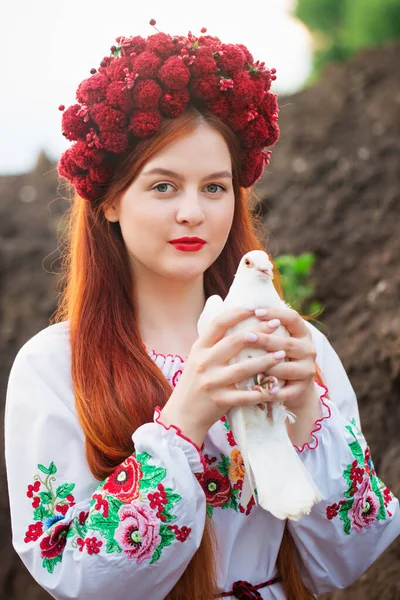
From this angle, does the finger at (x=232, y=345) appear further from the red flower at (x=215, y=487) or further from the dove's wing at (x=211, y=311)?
the red flower at (x=215, y=487)

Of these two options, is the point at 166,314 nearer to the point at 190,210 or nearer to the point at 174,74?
the point at 190,210

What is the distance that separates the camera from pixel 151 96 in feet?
6.21

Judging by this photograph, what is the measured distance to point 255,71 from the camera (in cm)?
207

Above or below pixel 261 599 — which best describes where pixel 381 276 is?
above

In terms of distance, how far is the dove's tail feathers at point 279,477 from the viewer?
159 centimetres

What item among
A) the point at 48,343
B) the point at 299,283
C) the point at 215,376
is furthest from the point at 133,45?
the point at 299,283

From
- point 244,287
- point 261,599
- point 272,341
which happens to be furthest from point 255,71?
point 261,599

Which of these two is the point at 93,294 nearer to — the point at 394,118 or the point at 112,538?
the point at 112,538

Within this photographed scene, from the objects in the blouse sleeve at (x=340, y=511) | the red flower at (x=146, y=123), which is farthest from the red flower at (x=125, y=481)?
the red flower at (x=146, y=123)

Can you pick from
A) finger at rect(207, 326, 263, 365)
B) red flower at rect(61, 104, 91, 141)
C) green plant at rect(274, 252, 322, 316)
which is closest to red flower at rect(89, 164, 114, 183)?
red flower at rect(61, 104, 91, 141)

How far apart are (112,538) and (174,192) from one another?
2.94 feet

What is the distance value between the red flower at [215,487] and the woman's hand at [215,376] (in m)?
0.26

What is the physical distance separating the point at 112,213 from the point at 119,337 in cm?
36

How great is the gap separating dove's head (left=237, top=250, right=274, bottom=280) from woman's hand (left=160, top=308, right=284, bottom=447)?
0.10m
